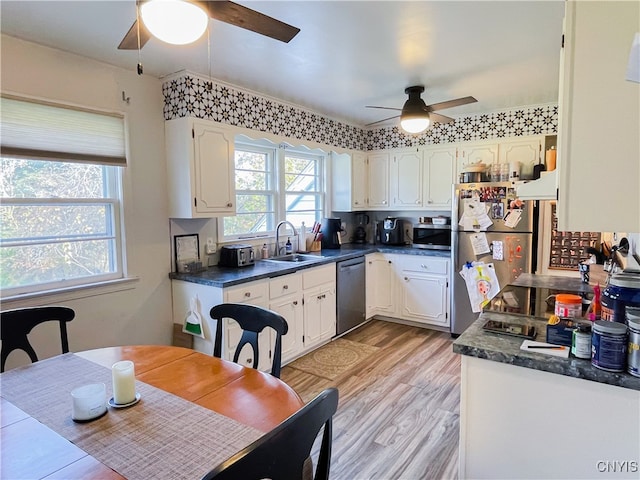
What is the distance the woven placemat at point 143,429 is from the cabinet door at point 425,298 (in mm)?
3275

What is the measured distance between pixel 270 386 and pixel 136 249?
188 cm

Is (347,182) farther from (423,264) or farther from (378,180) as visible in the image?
(423,264)

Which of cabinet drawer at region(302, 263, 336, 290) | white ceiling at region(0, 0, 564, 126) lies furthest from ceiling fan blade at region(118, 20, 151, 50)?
cabinet drawer at region(302, 263, 336, 290)

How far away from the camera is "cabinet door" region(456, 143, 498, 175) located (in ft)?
13.2

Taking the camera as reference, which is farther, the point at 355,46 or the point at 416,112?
the point at 416,112

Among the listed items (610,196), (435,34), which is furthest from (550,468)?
(435,34)

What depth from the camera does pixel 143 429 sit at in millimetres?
1150

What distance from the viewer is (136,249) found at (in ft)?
9.22

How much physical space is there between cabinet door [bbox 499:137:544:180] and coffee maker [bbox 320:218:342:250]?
189cm

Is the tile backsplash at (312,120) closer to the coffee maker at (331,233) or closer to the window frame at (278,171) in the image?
the window frame at (278,171)

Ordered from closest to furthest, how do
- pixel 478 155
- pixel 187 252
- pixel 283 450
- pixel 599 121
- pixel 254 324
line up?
1. pixel 283 450
2. pixel 599 121
3. pixel 254 324
4. pixel 187 252
5. pixel 478 155

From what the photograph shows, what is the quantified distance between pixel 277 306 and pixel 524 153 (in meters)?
2.93

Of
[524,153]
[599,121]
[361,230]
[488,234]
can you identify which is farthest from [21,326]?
[524,153]

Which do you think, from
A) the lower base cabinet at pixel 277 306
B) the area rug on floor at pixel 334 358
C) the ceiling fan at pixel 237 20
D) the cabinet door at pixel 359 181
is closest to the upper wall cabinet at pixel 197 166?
the lower base cabinet at pixel 277 306
